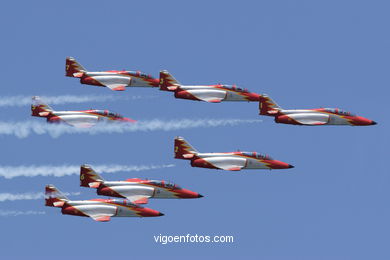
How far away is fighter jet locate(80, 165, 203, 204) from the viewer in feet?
575

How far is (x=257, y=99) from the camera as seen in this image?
183 meters

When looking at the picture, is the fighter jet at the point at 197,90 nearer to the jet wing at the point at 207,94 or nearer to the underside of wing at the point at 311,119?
the jet wing at the point at 207,94

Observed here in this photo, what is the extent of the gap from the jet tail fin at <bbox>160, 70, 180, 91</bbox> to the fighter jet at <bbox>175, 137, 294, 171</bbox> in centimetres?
575

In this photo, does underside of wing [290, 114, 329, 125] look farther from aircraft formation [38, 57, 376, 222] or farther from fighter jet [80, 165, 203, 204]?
fighter jet [80, 165, 203, 204]

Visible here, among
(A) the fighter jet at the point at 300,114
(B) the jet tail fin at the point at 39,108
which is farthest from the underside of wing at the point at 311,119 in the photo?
(B) the jet tail fin at the point at 39,108

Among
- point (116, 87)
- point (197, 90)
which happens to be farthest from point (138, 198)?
point (197, 90)

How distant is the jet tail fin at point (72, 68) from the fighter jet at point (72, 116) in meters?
4.44

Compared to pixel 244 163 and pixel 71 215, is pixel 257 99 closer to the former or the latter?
pixel 244 163

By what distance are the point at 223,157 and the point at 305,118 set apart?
903 centimetres

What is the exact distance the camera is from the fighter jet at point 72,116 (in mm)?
179750

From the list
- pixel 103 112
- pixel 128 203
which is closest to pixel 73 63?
pixel 103 112

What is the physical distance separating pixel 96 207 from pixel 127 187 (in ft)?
12.6

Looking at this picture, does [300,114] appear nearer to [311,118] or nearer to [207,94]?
[311,118]

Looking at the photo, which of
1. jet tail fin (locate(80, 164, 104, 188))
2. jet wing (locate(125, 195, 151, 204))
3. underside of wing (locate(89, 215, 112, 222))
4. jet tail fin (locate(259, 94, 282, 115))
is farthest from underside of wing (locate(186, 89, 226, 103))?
underside of wing (locate(89, 215, 112, 222))
